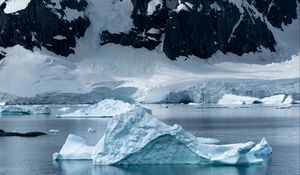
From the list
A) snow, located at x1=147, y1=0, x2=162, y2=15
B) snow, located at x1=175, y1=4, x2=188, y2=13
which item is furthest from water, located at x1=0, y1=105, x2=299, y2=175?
snow, located at x1=175, y1=4, x2=188, y2=13

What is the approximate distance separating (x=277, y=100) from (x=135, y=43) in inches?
1505

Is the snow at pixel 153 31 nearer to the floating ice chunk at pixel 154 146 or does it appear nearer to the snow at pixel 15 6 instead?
the snow at pixel 15 6

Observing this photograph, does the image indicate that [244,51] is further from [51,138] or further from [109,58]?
[51,138]

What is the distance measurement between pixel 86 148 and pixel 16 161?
3.39 m

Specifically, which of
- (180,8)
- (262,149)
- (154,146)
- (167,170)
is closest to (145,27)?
(180,8)

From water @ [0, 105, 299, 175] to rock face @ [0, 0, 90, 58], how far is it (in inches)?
2179

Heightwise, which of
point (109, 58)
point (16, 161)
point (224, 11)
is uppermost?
point (224, 11)

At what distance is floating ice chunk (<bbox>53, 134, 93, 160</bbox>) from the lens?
34.2 meters

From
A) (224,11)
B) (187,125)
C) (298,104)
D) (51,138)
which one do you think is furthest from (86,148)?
(224,11)

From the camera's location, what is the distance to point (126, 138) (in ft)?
102

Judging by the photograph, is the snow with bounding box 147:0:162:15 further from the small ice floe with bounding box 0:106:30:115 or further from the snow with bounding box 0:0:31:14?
the small ice floe with bounding box 0:106:30:115

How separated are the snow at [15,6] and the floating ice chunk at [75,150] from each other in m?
87.5

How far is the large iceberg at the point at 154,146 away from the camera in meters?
30.6

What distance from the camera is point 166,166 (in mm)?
31078
